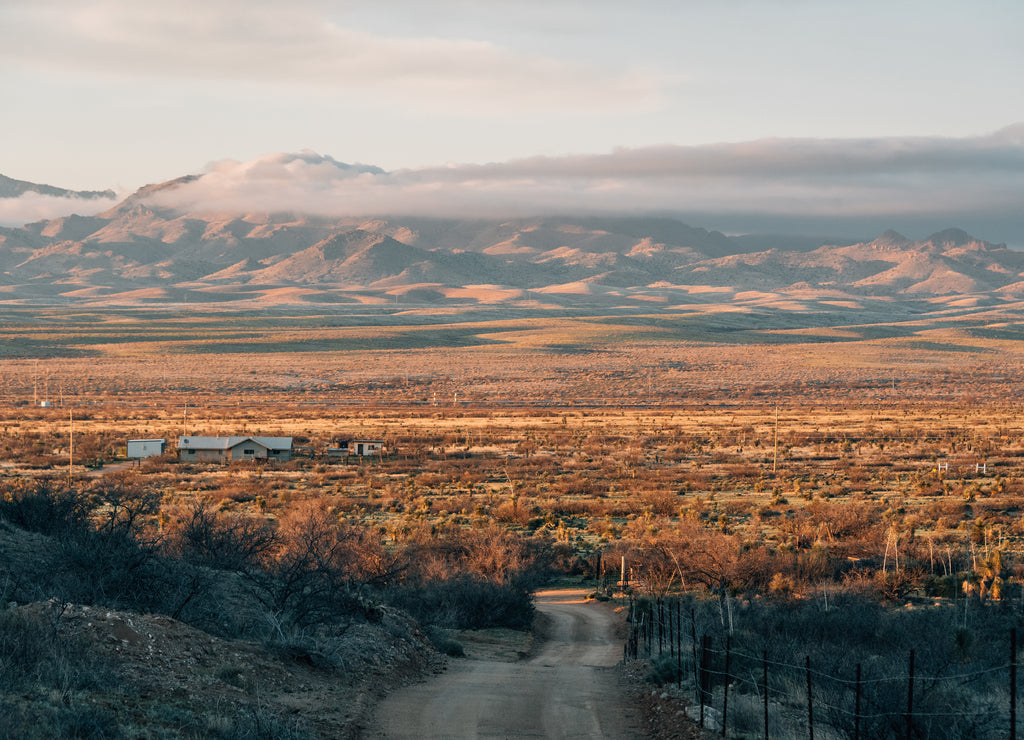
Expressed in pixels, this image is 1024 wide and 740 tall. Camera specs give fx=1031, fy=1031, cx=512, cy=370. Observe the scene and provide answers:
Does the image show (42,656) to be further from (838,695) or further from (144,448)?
(144,448)

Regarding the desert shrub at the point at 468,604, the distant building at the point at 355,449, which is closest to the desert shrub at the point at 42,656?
the desert shrub at the point at 468,604

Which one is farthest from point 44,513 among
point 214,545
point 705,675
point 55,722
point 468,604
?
point 705,675

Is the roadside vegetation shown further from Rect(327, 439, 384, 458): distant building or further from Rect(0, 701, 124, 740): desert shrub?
Rect(327, 439, 384, 458): distant building

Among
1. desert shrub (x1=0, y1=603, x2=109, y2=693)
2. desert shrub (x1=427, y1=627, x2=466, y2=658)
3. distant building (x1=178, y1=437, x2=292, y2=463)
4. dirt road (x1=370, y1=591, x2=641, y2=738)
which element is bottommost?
distant building (x1=178, y1=437, x2=292, y2=463)

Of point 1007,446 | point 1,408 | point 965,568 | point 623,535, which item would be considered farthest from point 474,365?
point 965,568

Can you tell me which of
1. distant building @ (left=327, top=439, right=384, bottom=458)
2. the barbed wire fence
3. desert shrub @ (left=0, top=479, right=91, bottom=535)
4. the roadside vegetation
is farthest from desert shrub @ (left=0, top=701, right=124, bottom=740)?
distant building @ (left=327, top=439, right=384, bottom=458)

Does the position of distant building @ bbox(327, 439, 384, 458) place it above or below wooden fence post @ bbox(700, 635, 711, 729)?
below

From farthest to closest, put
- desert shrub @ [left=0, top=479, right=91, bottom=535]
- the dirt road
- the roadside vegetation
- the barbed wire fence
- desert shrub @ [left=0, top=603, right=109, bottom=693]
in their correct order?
desert shrub @ [left=0, top=479, right=91, bottom=535], the roadside vegetation, the dirt road, the barbed wire fence, desert shrub @ [left=0, top=603, right=109, bottom=693]
